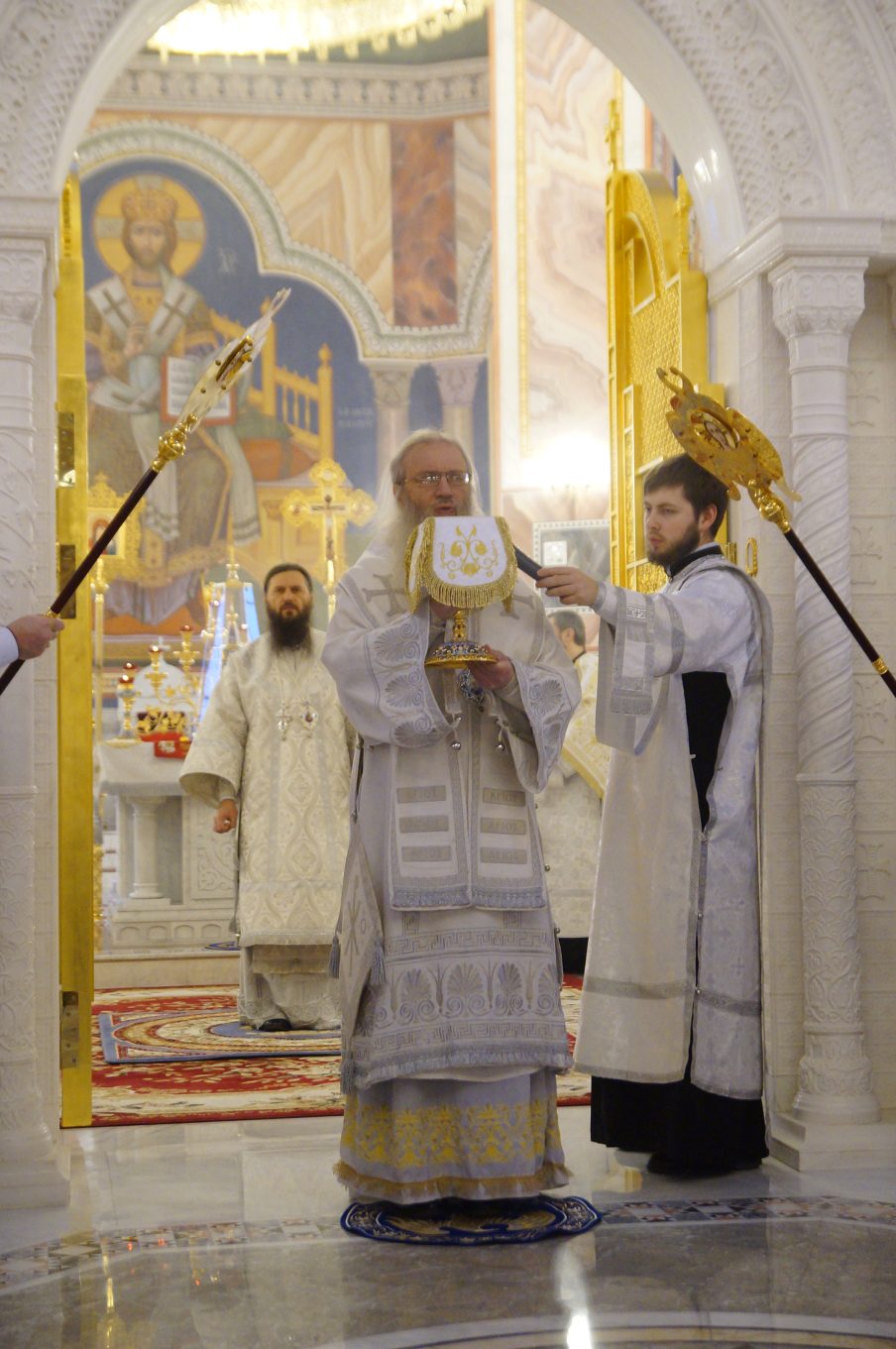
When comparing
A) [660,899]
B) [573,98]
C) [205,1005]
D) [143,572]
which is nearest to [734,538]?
[660,899]

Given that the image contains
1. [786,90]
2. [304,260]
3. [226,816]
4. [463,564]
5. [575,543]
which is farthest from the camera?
[304,260]

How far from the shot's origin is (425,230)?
16.9m

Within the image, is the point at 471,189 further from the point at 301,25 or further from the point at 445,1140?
the point at 445,1140

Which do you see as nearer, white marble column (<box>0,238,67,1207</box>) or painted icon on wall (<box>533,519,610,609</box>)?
white marble column (<box>0,238,67,1207</box>)

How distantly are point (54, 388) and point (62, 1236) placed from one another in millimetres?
2095

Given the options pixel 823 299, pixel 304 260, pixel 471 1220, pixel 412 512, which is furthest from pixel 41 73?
pixel 304 260

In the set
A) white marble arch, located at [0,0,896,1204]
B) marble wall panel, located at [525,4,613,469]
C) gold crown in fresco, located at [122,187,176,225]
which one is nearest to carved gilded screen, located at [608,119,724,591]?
white marble arch, located at [0,0,896,1204]

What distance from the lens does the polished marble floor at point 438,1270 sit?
301 cm

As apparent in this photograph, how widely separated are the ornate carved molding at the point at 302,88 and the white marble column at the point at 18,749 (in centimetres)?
1330

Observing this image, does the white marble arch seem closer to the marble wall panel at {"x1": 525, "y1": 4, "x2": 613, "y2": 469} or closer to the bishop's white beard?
the bishop's white beard

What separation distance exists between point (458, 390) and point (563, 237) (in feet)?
7.45

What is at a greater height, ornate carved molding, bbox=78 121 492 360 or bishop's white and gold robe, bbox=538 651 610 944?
ornate carved molding, bbox=78 121 492 360

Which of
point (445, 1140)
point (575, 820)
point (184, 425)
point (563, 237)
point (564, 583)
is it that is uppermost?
point (563, 237)

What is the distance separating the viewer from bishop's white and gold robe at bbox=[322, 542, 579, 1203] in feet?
12.1
